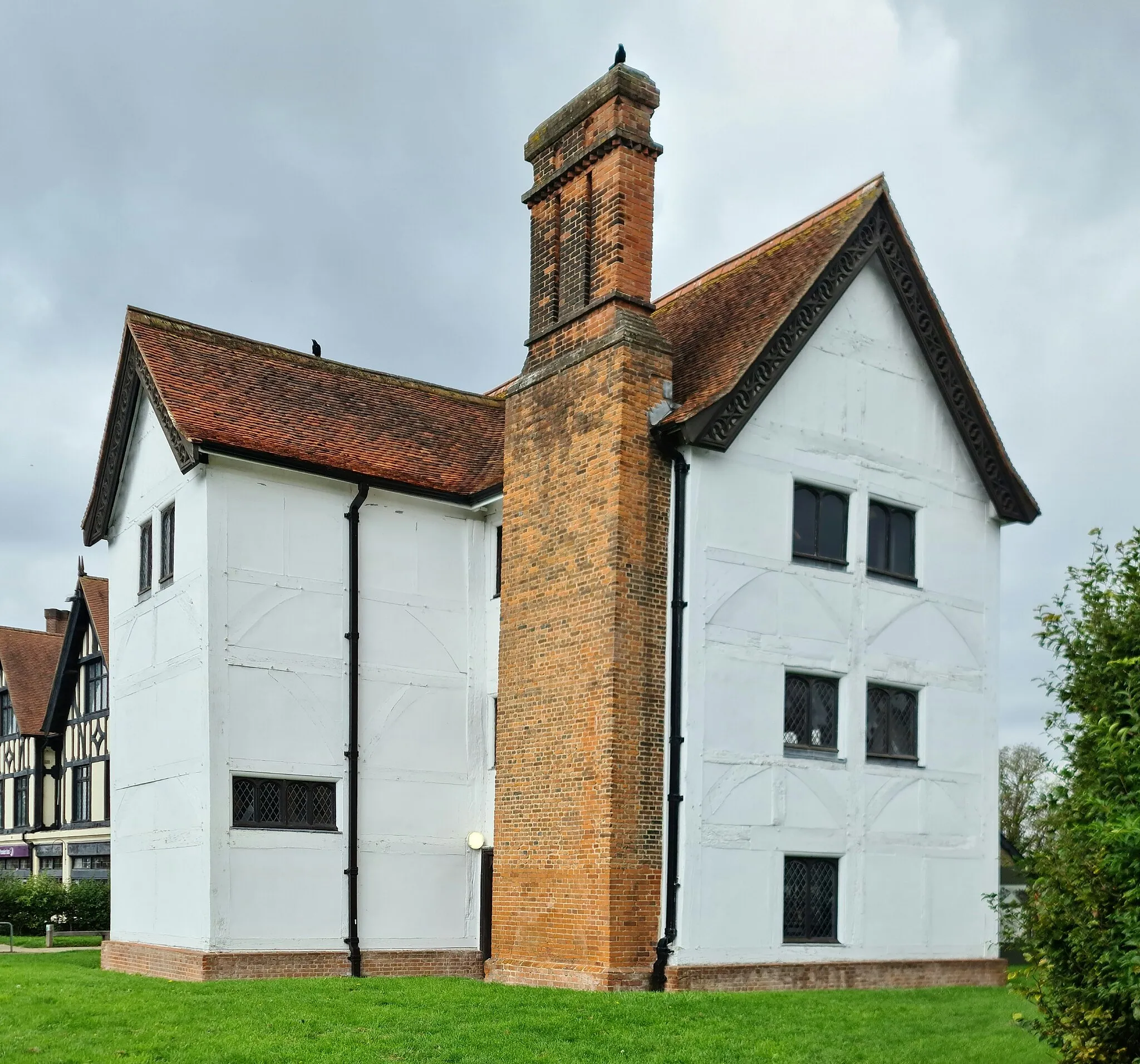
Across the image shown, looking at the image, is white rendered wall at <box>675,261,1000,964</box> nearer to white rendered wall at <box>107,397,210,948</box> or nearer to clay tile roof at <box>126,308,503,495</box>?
clay tile roof at <box>126,308,503,495</box>

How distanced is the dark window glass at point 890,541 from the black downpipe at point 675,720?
3.28 metres

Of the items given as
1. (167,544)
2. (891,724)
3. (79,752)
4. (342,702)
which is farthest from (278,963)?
(79,752)

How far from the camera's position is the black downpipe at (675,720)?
16.3m

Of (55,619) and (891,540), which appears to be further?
(55,619)

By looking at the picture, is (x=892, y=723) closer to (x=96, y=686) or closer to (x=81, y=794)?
(x=96, y=686)

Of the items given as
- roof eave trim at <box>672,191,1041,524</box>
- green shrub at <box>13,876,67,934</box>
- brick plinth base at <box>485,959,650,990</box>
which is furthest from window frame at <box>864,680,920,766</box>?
green shrub at <box>13,876,67,934</box>

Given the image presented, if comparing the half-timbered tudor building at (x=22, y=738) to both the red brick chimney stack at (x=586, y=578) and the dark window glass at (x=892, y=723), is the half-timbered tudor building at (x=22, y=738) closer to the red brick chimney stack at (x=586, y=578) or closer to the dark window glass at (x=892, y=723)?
the red brick chimney stack at (x=586, y=578)

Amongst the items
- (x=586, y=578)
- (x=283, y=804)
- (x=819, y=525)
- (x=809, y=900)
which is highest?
(x=819, y=525)

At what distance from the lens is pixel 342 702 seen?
19.5 meters

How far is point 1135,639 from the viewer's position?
9.90 meters

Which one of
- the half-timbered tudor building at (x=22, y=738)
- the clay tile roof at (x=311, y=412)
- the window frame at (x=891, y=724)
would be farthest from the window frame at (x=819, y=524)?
the half-timbered tudor building at (x=22, y=738)

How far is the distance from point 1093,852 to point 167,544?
14.7 meters

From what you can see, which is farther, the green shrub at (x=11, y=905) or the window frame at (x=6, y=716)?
the window frame at (x=6, y=716)

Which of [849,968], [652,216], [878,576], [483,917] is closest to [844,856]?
[849,968]
